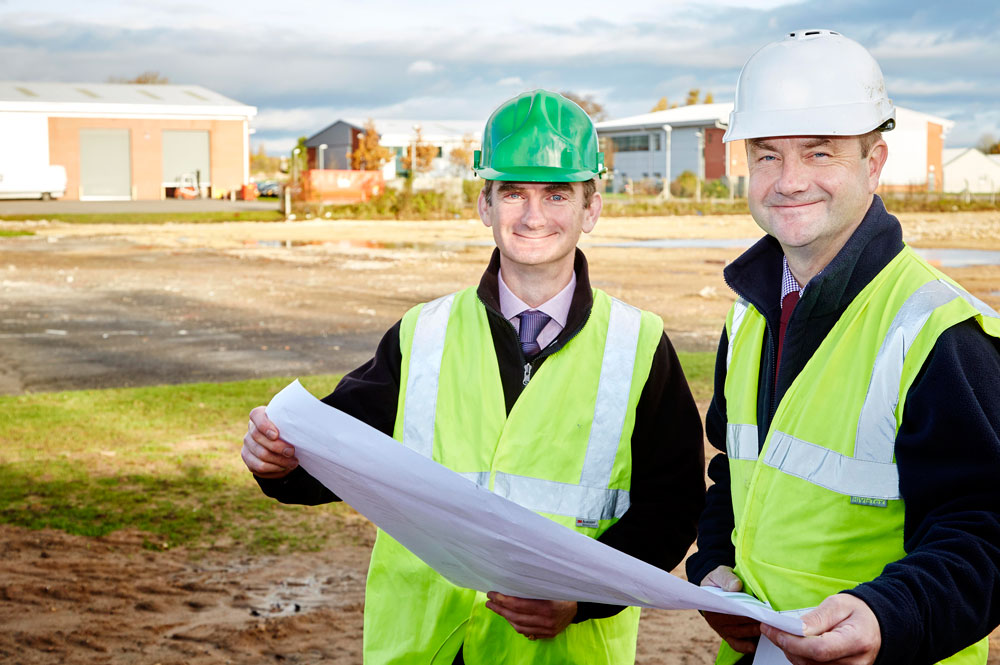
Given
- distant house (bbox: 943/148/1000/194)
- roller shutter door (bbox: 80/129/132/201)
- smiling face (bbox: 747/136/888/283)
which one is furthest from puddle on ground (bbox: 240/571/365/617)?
distant house (bbox: 943/148/1000/194)

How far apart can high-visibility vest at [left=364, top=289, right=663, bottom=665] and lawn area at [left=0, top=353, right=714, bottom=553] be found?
3.04 m

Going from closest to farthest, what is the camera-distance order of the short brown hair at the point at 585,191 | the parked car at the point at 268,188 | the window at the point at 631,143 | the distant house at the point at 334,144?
1. the short brown hair at the point at 585,191
2. the parked car at the point at 268,188
3. the distant house at the point at 334,144
4. the window at the point at 631,143

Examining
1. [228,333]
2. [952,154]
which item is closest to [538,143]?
[228,333]

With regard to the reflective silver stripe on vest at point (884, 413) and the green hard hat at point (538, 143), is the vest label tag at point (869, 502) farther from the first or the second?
the green hard hat at point (538, 143)

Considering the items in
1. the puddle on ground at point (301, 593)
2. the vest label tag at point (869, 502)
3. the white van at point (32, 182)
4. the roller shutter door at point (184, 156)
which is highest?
the roller shutter door at point (184, 156)

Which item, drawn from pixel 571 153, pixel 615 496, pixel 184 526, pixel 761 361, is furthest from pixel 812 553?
pixel 184 526

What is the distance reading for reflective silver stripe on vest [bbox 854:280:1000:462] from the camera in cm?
185

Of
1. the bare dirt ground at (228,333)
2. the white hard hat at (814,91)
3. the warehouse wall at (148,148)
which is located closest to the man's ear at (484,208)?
the white hard hat at (814,91)

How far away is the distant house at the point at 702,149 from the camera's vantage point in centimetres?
6316

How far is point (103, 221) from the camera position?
33500 mm

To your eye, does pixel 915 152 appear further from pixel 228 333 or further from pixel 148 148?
pixel 228 333

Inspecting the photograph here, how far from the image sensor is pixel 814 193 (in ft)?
6.79

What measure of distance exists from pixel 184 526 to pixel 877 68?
4477 millimetres

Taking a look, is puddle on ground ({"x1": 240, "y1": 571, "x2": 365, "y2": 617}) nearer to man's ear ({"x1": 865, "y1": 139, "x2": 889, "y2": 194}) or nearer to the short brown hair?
the short brown hair
